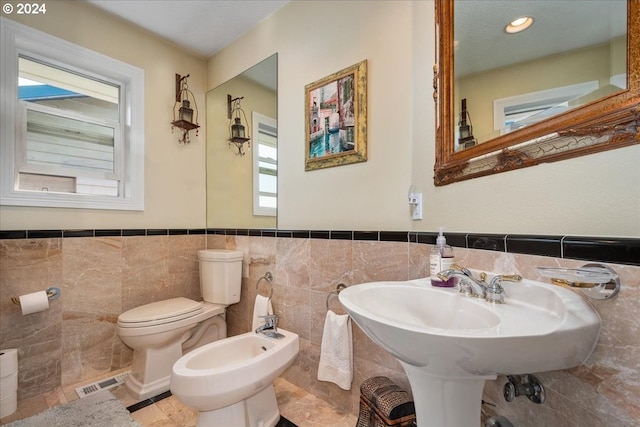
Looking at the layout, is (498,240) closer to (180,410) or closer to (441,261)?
(441,261)

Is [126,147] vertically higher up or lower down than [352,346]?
higher up

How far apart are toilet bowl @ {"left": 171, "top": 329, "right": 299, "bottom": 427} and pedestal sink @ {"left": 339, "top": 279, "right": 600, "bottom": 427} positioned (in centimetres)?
71

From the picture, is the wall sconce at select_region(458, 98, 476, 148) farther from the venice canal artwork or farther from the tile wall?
the venice canal artwork

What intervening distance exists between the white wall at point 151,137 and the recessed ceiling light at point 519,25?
2.27 metres

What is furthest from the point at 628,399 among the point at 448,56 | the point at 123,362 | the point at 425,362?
the point at 123,362

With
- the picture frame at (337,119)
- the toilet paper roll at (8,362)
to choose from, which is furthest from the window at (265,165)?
the toilet paper roll at (8,362)

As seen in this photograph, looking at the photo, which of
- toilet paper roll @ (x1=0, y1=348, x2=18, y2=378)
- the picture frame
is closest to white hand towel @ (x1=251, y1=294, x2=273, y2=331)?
the picture frame

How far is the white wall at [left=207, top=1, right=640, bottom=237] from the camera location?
0.71 m

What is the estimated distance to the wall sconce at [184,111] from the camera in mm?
2236

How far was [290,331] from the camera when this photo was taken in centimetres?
178

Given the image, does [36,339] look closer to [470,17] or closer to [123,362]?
[123,362]

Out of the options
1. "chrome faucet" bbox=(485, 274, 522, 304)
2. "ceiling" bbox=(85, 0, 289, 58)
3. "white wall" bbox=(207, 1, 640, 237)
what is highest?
"ceiling" bbox=(85, 0, 289, 58)

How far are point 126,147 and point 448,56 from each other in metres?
2.18

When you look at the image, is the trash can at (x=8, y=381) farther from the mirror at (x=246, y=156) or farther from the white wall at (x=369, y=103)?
the white wall at (x=369, y=103)
